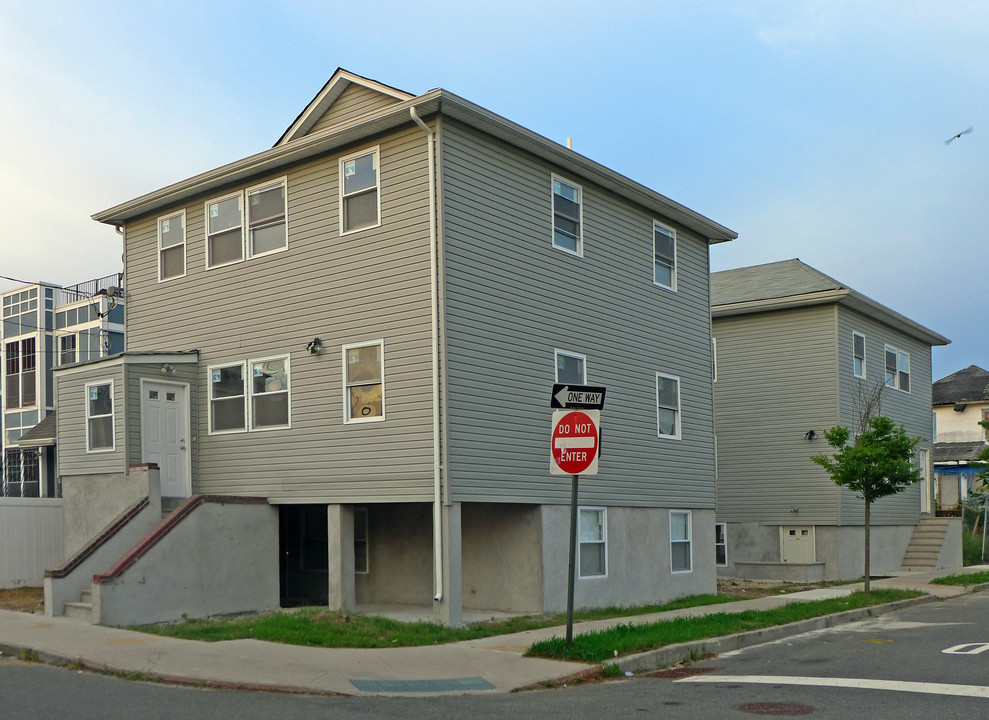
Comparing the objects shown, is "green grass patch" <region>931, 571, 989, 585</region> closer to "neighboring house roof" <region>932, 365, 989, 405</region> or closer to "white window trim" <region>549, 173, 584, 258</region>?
"white window trim" <region>549, 173, 584, 258</region>

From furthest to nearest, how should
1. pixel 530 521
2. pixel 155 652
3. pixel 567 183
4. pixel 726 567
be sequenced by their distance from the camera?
pixel 726 567, pixel 567 183, pixel 530 521, pixel 155 652

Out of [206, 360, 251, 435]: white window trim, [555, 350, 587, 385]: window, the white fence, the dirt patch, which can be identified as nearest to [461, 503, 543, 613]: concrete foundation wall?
[555, 350, 587, 385]: window

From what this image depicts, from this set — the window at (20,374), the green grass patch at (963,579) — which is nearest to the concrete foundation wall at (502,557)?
the green grass patch at (963,579)

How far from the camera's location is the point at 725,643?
14109 millimetres

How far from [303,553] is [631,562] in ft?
21.4

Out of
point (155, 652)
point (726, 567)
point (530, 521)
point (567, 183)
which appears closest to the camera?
point (155, 652)

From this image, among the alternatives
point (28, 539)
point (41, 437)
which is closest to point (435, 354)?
point (28, 539)

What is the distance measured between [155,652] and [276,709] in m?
3.74

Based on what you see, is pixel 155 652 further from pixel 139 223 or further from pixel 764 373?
pixel 764 373

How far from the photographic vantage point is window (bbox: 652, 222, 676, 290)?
72.8 feet

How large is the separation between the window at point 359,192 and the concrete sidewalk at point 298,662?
7.39 m

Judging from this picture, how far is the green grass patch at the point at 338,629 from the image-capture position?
13914 mm

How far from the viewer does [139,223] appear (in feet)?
71.4

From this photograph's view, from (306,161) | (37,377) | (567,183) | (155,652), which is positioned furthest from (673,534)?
(37,377)
